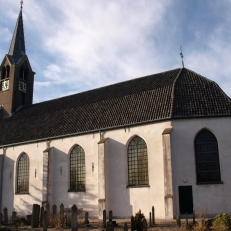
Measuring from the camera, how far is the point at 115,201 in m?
21.2

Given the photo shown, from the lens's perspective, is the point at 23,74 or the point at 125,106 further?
the point at 23,74

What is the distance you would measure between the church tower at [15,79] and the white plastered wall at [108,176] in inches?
393

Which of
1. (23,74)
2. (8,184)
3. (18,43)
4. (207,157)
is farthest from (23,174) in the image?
(18,43)

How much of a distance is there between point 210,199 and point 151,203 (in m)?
3.86

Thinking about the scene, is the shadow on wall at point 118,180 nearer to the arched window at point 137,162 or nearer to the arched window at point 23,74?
the arched window at point 137,162

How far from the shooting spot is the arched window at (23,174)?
87.8ft

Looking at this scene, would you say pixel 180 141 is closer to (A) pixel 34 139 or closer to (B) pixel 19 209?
(A) pixel 34 139

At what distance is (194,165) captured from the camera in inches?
766

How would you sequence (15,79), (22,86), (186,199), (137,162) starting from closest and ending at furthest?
(186,199) → (137,162) → (15,79) → (22,86)

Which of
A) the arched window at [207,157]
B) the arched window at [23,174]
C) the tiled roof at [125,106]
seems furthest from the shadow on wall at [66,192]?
the arched window at [207,157]

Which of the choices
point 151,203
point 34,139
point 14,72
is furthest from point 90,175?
point 14,72

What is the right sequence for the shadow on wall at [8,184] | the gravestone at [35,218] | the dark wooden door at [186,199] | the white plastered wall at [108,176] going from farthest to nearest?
the shadow on wall at [8,184]
the white plastered wall at [108,176]
the dark wooden door at [186,199]
the gravestone at [35,218]

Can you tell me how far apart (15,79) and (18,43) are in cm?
598

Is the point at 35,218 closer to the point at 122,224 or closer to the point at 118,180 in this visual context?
the point at 122,224
